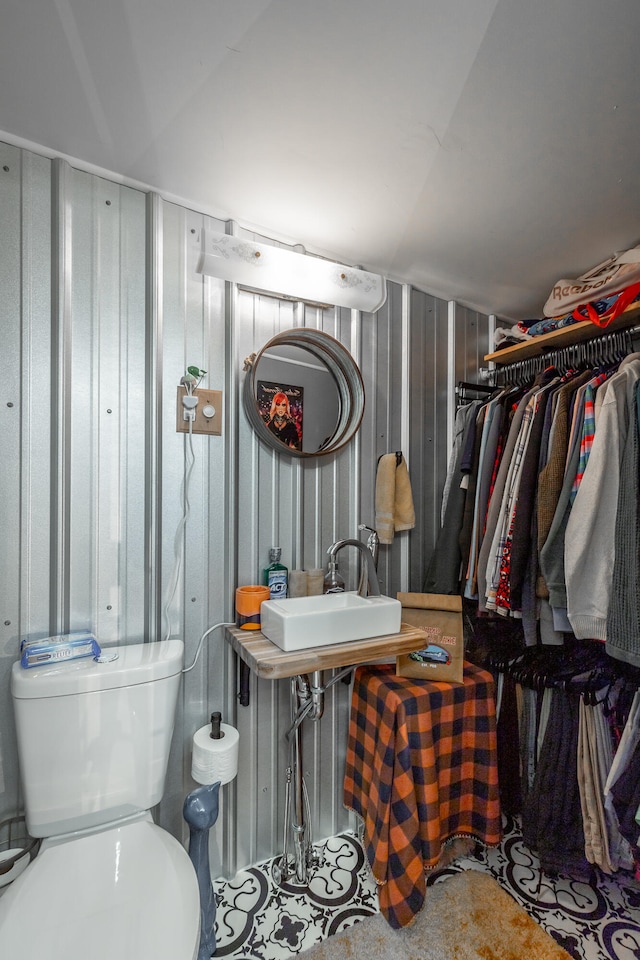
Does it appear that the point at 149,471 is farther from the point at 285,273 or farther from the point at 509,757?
the point at 509,757

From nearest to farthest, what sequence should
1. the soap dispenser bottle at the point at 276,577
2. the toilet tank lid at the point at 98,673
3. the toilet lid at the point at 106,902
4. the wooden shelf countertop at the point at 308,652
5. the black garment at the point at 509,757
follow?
the toilet lid at the point at 106,902, the toilet tank lid at the point at 98,673, the wooden shelf countertop at the point at 308,652, the soap dispenser bottle at the point at 276,577, the black garment at the point at 509,757

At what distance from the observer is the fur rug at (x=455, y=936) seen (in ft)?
4.11

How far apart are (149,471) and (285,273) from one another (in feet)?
2.56

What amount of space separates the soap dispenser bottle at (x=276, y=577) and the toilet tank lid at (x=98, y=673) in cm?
36

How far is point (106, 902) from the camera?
89 centimetres

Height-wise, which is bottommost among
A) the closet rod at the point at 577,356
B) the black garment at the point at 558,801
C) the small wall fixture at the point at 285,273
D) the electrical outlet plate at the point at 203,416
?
the black garment at the point at 558,801

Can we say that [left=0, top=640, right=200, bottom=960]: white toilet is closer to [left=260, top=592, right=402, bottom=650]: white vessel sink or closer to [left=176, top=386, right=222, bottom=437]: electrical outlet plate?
[left=260, top=592, right=402, bottom=650]: white vessel sink

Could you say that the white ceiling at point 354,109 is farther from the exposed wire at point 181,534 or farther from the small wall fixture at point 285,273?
the exposed wire at point 181,534

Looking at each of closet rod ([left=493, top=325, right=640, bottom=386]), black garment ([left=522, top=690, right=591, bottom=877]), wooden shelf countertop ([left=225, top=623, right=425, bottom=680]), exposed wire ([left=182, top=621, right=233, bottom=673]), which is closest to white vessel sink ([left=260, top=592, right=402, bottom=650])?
wooden shelf countertop ([left=225, top=623, right=425, bottom=680])

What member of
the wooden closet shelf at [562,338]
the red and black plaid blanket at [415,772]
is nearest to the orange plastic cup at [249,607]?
the red and black plaid blanket at [415,772]

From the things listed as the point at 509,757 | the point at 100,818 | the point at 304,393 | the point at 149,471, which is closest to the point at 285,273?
the point at 304,393

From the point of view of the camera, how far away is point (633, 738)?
141cm

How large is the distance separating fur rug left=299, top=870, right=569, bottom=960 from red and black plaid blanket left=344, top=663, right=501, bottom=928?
0.18ft

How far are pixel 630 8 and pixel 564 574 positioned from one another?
1.35 m
